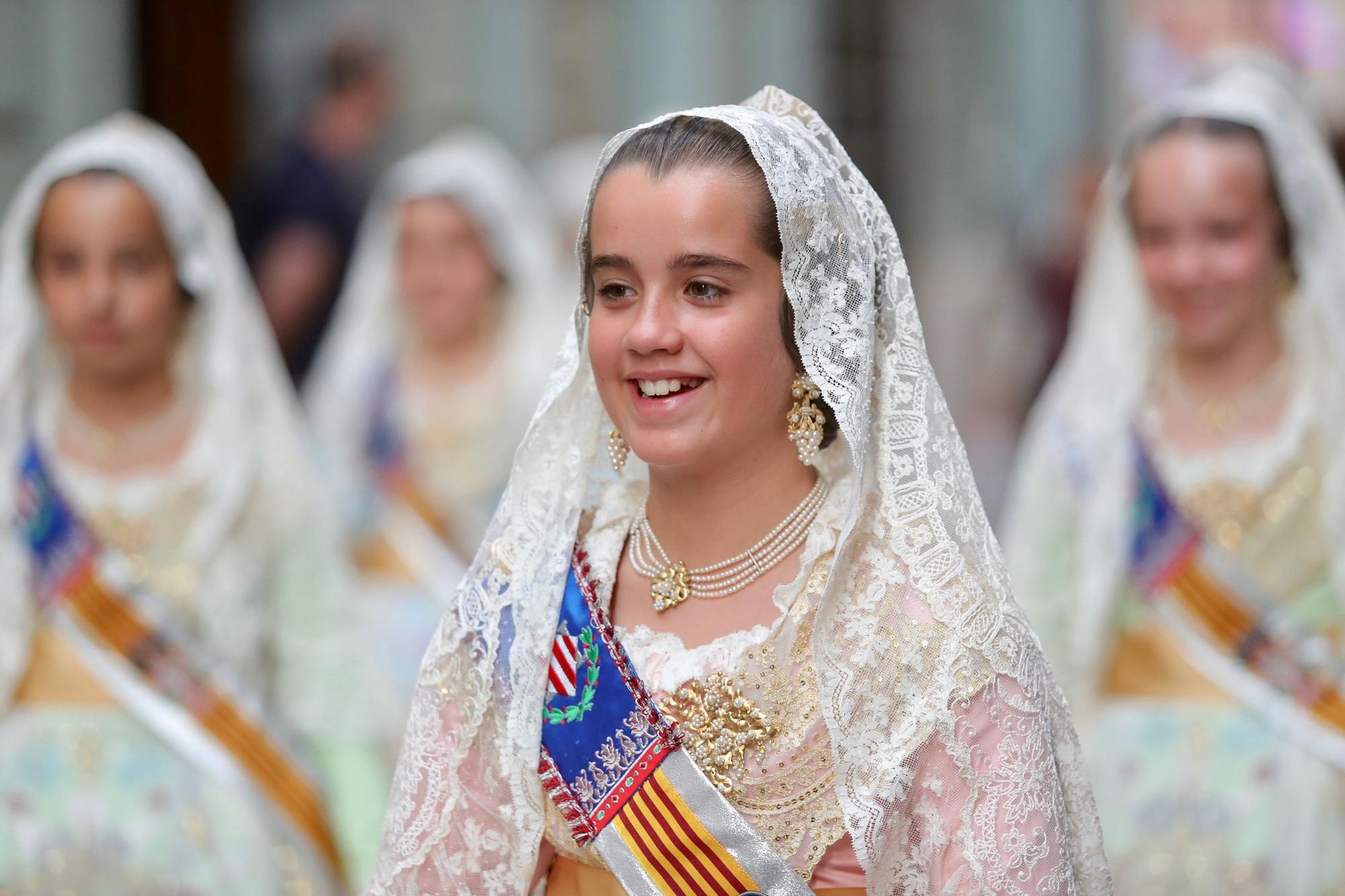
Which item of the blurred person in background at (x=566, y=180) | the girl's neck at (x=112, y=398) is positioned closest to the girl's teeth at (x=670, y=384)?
the girl's neck at (x=112, y=398)

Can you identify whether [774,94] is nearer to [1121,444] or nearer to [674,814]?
[674,814]

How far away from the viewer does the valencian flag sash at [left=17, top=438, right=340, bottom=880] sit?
396 centimetres

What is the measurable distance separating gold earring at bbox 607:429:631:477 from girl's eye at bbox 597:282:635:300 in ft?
0.83

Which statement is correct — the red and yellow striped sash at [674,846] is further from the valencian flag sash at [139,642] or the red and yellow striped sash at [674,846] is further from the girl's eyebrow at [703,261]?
the valencian flag sash at [139,642]

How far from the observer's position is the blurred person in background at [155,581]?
152 inches

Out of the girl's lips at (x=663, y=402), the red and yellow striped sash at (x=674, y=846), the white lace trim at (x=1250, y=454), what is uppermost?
the white lace trim at (x=1250, y=454)

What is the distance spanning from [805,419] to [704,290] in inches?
9.4

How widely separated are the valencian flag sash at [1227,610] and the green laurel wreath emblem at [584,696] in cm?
194

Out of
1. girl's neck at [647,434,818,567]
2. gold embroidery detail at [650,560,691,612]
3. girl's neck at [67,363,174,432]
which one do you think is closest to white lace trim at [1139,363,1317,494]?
girl's neck at [647,434,818,567]

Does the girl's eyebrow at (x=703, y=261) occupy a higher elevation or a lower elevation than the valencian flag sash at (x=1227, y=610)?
higher

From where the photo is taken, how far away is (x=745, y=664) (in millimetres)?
2580

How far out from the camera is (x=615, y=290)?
2.62 meters

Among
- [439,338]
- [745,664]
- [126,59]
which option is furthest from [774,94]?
[126,59]

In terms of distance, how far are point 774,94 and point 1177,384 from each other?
1995 millimetres
